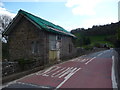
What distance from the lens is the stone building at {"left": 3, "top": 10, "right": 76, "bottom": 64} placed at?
42.5ft

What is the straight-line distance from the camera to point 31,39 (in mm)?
13484

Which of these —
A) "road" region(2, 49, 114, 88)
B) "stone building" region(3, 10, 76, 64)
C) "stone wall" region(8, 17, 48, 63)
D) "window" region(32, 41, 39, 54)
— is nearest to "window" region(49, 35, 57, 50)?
"stone building" region(3, 10, 76, 64)

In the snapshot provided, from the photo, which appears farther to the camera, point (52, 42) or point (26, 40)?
point (52, 42)

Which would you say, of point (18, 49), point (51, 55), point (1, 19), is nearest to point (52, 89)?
point (51, 55)

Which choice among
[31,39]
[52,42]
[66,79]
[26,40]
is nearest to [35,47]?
[31,39]

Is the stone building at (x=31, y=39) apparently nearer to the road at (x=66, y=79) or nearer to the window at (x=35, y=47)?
the window at (x=35, y=47)

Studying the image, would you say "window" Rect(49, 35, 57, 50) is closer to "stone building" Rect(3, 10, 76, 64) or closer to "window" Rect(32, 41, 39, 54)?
"stone building" Rect(3, 10, 76, 64)

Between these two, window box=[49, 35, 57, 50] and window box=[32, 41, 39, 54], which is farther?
window box=[49, 35, 57, 50]

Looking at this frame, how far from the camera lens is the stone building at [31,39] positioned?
12953 millimetres

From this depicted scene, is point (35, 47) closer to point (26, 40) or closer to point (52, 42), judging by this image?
point (26, 40)

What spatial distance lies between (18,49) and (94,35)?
62129 millimetres

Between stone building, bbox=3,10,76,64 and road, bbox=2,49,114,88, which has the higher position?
stone building, bbox=3,10,76,64

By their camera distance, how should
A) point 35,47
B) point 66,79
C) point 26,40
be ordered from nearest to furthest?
point 66,79 < point 35,47 < point 26,40

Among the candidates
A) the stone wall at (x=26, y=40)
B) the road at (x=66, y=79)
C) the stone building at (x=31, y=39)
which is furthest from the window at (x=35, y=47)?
the road at (x=66, y=79)
